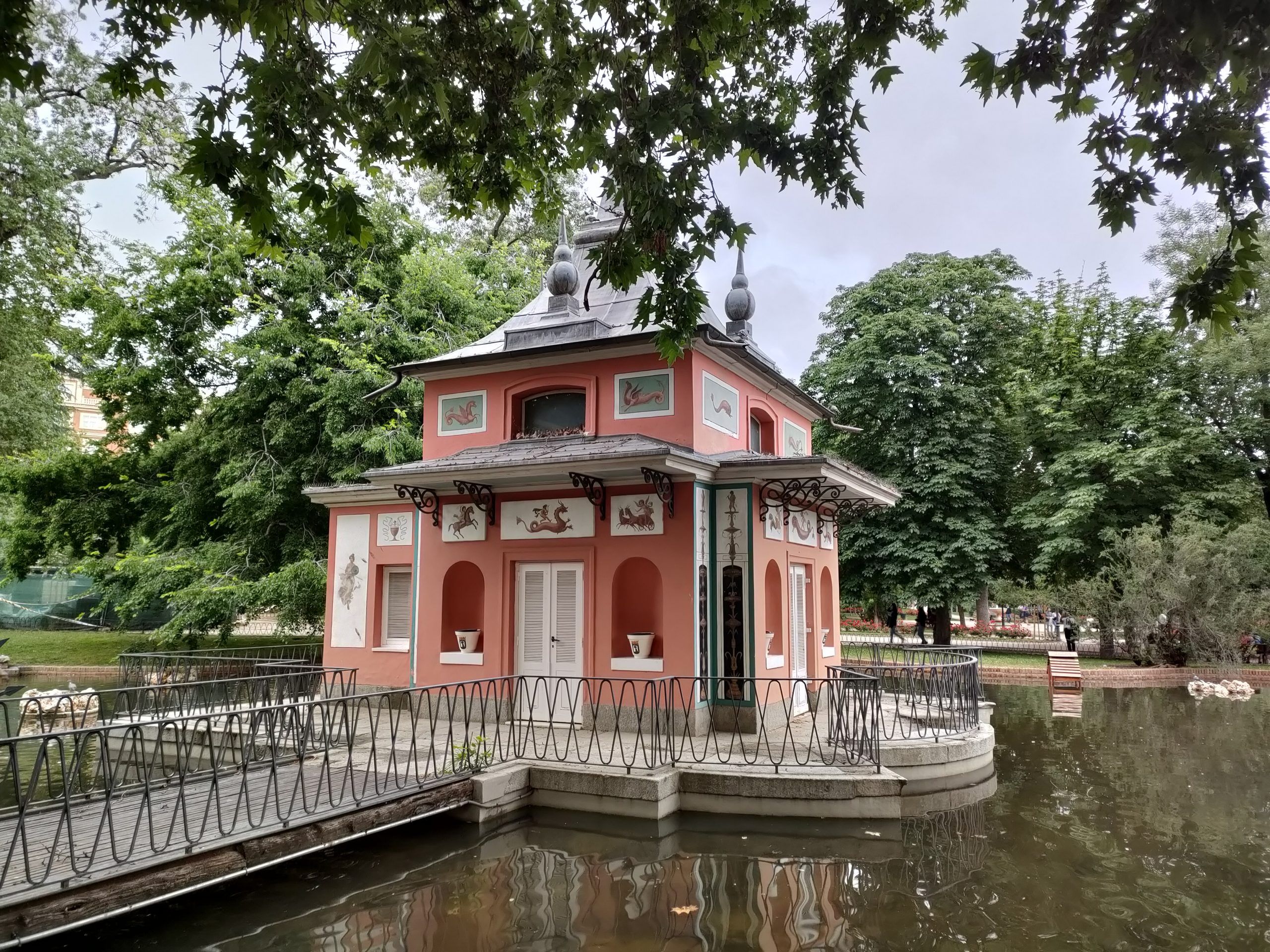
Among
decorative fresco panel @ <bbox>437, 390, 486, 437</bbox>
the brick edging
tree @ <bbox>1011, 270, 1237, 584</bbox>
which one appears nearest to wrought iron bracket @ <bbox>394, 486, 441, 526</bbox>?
decorative fresco panel @ <bbox>437, 390, 486, 437</bbox>

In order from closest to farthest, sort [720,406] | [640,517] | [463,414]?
[640,517] < [720,406] < [463,414]

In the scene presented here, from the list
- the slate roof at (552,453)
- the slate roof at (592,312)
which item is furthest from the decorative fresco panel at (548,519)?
the slate roof at (592,312)

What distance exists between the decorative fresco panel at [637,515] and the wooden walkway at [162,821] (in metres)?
4.42

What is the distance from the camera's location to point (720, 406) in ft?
42.0

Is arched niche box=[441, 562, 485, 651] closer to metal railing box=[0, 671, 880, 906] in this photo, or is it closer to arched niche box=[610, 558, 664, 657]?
metal railing box=[0, 671, 880, 906]

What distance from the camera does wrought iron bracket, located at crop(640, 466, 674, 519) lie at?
11.3m

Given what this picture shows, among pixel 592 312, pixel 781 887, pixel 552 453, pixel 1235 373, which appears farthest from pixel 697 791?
pixel 1235 373

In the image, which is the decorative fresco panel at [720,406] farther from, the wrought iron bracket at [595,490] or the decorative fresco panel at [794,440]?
the decorative fresco panel at [794,440]

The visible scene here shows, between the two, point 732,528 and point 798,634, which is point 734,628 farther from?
point 798,634

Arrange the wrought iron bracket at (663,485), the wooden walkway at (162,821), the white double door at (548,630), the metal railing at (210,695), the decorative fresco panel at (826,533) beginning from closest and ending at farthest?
the wooden walkway at (162,821), the metal railing at (210,695), the wrought iron bracket at (663,485), the white double door at (548,630), the decorative fresco panel at (826,533)

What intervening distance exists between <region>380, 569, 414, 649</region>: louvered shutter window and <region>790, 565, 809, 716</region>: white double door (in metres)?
6.58

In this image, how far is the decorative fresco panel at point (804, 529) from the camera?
1328 centimetres

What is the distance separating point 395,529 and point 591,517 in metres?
4.17

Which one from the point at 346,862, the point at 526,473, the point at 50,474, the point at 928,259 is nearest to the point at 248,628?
the point at 50,474
